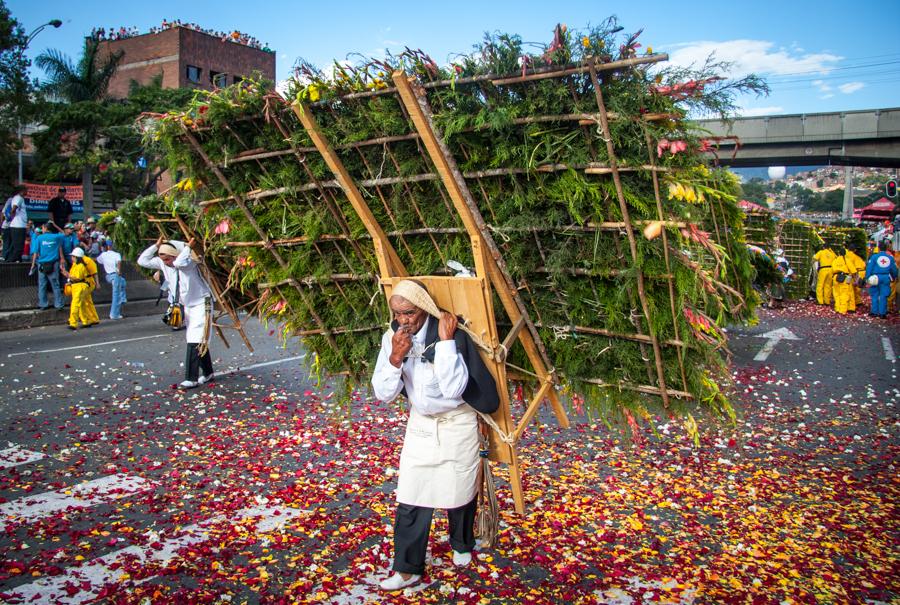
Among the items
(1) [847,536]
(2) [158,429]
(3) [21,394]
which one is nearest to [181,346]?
(3) [21,394]

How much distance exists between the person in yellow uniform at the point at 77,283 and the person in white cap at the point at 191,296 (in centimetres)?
697

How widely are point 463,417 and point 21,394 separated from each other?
7.12 meters

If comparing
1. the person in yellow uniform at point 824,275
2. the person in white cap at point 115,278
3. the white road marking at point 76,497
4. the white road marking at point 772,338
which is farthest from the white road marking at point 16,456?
the person in yellow uniform at point 824,275

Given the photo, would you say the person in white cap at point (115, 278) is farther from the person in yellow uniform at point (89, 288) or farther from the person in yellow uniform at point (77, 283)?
the person in yellow uniform at point (77, 283)

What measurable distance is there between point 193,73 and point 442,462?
51.7 m

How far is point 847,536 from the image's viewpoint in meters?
4.91

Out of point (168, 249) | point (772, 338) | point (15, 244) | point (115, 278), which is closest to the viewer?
point (168, 249)

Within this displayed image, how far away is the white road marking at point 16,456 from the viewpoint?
621cm

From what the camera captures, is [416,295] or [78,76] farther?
[78,76]

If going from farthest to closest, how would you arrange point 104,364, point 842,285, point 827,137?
point 827,137 < point 842,285 < point 104,364

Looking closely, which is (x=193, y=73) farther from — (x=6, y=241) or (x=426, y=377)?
(x=426, y=377)

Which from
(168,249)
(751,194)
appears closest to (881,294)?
(751,194)

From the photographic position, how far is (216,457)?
659 centimetres

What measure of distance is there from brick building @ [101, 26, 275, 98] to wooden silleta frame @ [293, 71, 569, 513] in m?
46.5
